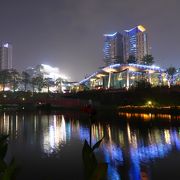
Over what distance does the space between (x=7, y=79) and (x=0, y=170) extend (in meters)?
159

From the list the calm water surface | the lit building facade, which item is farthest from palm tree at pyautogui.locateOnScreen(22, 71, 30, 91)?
the calm water surface

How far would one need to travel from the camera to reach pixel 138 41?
631 feet

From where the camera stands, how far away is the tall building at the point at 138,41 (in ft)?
630

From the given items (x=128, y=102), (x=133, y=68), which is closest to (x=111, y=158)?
(x=128, y=102)

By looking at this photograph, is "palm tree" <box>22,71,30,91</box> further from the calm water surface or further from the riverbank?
the calm water surface

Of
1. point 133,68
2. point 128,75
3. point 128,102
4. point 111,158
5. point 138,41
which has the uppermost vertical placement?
point 138,41

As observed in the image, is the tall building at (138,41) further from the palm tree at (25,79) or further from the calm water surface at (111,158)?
the calm water surface at (111,158)

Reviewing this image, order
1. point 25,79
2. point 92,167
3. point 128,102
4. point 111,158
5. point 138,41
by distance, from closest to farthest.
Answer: point 92,167, point 111,158, point 128,102, point 25,79, point 138,41

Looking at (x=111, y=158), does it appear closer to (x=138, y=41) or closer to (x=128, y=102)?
(x=128, y=102)

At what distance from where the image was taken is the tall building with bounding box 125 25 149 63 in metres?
192

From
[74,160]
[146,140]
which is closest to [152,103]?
[146,140]

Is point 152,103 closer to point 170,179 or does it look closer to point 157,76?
point 170,179

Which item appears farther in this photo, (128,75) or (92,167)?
(128,75)

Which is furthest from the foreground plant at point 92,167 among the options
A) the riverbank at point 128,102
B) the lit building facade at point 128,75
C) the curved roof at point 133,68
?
the curved roof at point 133,68
